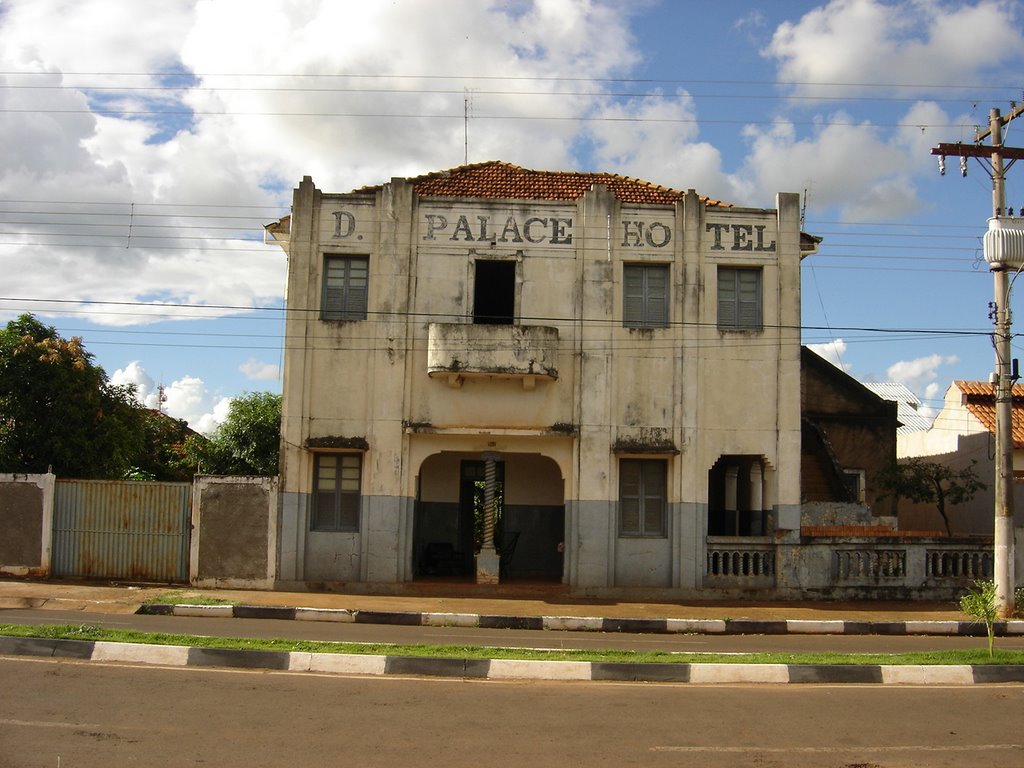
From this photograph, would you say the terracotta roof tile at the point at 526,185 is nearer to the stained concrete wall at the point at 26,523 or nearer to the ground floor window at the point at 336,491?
the ground floor window at the point at 336,491

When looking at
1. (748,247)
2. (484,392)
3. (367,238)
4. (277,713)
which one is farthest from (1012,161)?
(277,713)

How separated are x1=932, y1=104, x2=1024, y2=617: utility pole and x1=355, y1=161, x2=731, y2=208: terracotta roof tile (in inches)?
202

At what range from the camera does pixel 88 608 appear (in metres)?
16.2

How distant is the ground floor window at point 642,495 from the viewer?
A: 20.0 meters

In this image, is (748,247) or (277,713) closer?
(277,713)

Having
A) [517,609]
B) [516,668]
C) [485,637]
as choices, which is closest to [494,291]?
[517,609]

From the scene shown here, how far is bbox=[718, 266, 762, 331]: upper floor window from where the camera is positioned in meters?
20.1

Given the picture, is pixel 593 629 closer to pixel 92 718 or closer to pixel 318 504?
pixel 318 504

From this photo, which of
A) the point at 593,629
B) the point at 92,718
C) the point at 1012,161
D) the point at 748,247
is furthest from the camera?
the point at 748,247

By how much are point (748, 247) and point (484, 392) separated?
6.13 m

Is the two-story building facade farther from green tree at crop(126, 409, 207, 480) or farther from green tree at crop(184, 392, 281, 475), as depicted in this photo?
green tree at crop(126, 409, 207, 480)

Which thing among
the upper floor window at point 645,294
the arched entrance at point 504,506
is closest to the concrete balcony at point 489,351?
the upper floor window at point 645,294

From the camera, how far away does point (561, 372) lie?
19641mm

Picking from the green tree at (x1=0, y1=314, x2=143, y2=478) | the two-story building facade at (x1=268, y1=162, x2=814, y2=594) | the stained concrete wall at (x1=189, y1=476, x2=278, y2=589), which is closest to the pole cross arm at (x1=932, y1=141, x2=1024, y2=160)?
the two-story building facade at (x1=268, y1=162, x2=814, y2=594)
